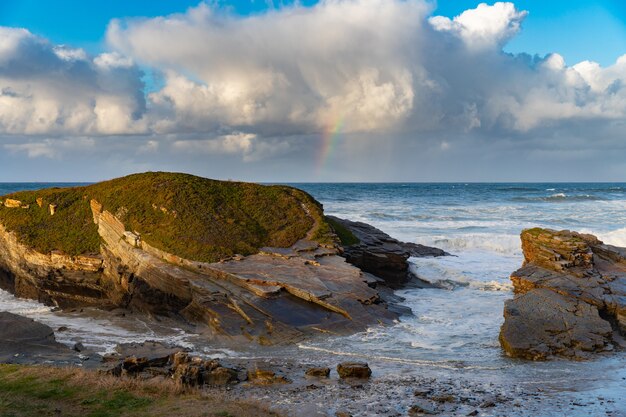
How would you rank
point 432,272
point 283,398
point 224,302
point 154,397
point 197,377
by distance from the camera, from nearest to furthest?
point 154,397 → point 283,398 → point 197,377 → point 224,302 → point 432,272

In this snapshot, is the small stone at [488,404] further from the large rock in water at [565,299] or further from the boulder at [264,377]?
the boulder at [264,377]

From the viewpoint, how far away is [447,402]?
1405cm

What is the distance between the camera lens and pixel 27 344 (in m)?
18.8

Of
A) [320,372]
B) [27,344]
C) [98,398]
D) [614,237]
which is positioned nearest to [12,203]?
[27,344]

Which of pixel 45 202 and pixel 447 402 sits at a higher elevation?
pixel 45 202

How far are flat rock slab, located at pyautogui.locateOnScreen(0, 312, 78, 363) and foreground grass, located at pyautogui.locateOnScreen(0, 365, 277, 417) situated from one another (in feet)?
8.88

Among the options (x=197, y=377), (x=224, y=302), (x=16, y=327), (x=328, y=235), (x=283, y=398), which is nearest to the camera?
(x=283, y=398)

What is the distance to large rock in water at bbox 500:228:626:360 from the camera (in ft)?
61.2

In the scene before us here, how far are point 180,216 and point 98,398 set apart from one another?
15447mm

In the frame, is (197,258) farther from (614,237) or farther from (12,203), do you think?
(614,237)

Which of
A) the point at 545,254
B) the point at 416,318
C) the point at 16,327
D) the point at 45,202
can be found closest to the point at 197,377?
the point at 16,327

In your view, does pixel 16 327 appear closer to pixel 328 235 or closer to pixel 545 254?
pixel 328 235

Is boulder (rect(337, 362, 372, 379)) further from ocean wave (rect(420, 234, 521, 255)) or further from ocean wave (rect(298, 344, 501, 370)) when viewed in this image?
ocean wave (rect(420, 234, 521, 255))

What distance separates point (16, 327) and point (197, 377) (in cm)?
831
